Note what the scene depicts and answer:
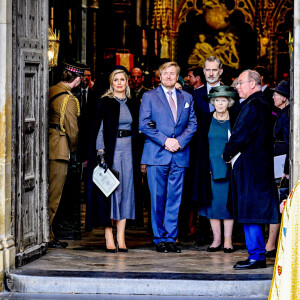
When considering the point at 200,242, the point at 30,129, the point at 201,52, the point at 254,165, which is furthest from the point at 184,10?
the point at 254,165

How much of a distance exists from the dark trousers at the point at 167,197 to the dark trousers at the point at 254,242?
126 cm

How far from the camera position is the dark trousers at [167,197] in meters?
9.98

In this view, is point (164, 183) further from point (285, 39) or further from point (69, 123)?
point (285, 39)

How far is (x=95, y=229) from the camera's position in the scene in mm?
11953

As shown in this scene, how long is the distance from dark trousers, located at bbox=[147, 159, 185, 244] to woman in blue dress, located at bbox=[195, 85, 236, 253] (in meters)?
0.27

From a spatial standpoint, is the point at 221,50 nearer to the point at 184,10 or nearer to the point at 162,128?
the point at 184,10

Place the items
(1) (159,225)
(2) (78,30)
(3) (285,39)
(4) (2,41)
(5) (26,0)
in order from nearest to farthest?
(4) (2,41) < (5) (26,0) < (1) (159,225) < (2) (78,30) < (3) (285,39)

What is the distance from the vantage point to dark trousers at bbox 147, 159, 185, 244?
32.8 ft

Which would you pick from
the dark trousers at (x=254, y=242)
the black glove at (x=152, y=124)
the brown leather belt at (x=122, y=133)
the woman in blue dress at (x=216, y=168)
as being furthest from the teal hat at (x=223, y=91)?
the dark trousers at (x=254, y=242)

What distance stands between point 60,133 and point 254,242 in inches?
105

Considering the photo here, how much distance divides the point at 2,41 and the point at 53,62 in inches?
113

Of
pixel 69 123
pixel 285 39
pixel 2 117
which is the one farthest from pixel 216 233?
pixel 285 39

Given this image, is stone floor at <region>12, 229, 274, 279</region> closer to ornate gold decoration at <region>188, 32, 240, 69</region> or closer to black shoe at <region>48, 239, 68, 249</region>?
black shoe at <region>48, 239, 68, 249</region>

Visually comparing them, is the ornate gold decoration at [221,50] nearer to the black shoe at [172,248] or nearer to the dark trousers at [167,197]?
the dark trousers at [167,197]
